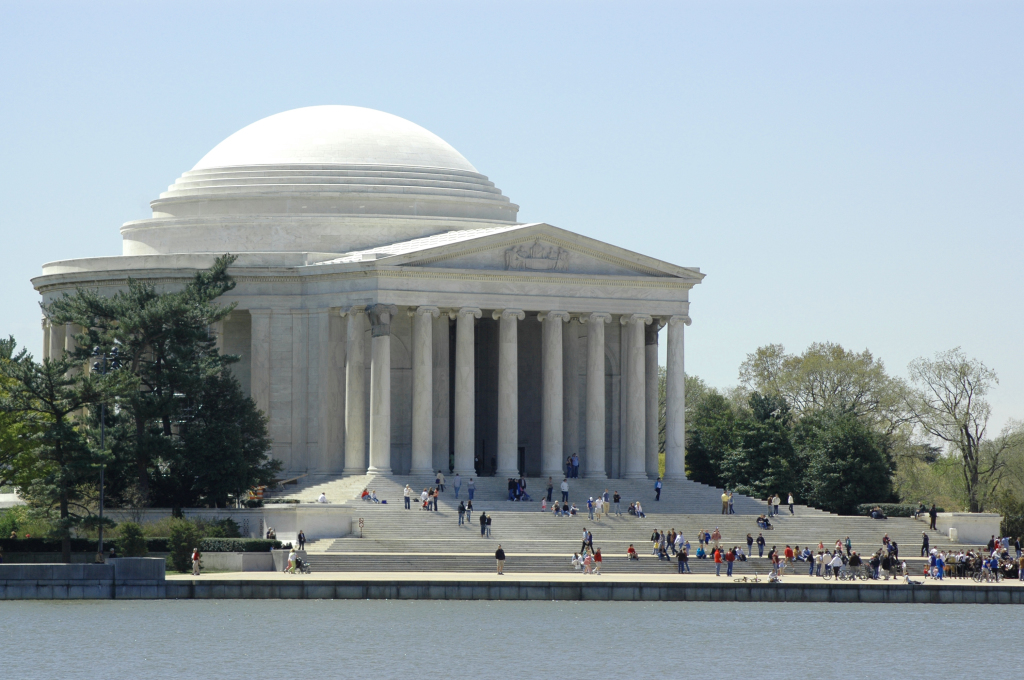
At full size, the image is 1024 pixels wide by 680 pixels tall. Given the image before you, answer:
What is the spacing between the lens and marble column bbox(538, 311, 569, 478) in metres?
115

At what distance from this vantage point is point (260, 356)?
116938mm

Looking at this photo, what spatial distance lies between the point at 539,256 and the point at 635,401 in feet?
33.2

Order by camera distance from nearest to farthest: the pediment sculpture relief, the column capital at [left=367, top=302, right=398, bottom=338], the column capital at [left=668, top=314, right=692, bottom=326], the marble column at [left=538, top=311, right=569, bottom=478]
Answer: the column capital at [left=367, top=302, right=398, bottom=338], the pediment sculpture relief, the marble column at [left=538, top=311, right=569, bottom=478], the column capital at [left=668, top=314, right=692, bottom=326]

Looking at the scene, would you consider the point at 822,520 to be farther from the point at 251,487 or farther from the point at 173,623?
the point at 173,623

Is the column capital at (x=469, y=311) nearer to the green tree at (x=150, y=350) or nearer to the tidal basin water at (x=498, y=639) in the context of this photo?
the green tree at (x=150, y=350)

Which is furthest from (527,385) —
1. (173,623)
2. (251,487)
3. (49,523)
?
(173,623)

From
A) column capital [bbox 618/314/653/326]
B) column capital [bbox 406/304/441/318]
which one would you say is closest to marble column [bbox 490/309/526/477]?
column capital [bbox 406/304/441/318]

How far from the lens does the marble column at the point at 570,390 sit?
120m

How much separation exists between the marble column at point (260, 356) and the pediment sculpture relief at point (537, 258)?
541 inches

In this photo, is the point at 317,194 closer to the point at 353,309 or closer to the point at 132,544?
the point at 353,309

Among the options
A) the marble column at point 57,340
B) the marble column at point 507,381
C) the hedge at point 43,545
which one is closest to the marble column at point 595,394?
the marble column at point 507,381

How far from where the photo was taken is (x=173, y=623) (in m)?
77.5

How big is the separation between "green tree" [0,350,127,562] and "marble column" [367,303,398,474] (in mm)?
15745

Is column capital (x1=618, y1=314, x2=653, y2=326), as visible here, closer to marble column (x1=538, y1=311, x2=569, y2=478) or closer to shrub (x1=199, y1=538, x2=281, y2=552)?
marble column (x1=538, y1=311, x2=569, y2=478)
